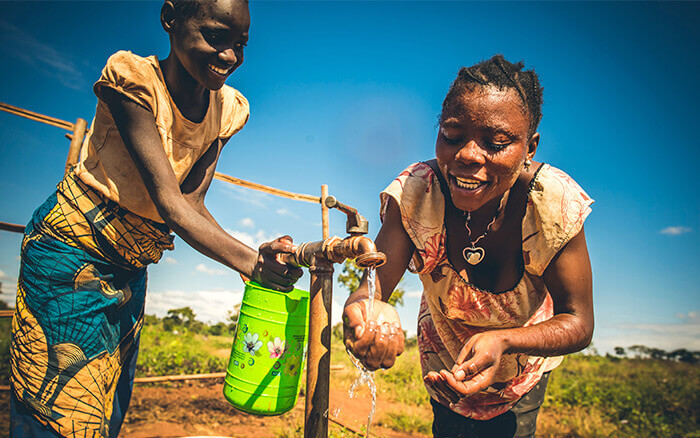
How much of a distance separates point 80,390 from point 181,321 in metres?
5.82

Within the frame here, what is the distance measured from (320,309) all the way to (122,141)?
1.05 m

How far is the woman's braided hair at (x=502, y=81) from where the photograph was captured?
1361 mm

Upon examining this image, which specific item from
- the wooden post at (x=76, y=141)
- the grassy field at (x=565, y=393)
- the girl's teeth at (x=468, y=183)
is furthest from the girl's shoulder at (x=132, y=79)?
the grassy field at (x=565, y=393)

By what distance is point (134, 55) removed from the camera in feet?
5.02

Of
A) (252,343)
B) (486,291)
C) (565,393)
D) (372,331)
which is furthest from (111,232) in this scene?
(565,393)

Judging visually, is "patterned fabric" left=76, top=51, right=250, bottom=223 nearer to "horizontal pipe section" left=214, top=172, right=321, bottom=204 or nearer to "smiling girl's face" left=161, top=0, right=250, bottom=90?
"smiling girl's face" left=161, top=0, right=250, bottom=90

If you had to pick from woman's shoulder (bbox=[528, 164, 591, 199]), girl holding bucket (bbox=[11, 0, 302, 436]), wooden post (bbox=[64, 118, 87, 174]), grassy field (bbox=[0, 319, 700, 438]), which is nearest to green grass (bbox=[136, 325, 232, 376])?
grassy field (bbox=[0, 319, 700, 438])

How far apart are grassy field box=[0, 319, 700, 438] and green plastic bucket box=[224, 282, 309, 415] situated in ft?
8.29

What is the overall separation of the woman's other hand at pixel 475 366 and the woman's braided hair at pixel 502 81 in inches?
31.0

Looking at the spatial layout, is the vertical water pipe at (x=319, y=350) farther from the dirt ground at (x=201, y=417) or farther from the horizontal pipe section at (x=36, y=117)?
the horizontal pipe section at (x=36, y=117)

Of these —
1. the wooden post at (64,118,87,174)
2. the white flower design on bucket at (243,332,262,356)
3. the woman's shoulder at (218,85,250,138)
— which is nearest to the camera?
the white flower design on bucket at (243,332,262,356)

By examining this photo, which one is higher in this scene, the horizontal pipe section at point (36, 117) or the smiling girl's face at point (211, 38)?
the horizontal pipe section at point (36, 117)

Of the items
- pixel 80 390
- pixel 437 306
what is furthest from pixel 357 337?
pixel 80 390

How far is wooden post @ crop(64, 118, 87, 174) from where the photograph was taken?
10.7ft
